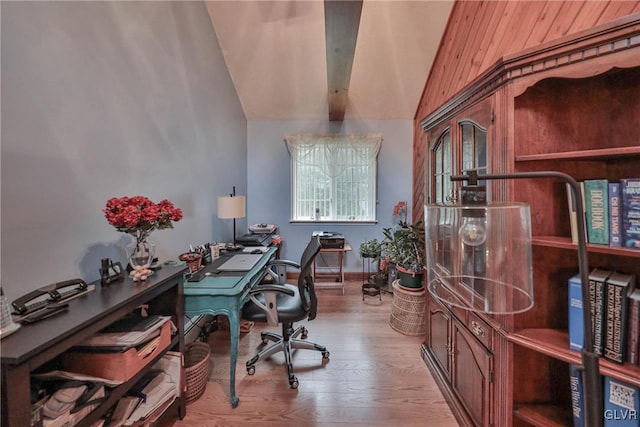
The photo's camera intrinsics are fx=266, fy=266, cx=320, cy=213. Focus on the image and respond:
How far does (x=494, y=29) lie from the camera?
2113 millimetres

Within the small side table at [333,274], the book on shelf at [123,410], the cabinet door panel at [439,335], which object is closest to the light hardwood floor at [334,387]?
the cabinet door panel at [439,335]

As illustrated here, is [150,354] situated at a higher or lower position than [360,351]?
higher

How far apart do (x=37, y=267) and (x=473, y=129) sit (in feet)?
7.17

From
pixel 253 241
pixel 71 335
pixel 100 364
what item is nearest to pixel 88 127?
pixel 71 335

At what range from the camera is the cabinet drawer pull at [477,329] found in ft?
4.51

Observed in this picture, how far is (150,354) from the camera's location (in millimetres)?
1306

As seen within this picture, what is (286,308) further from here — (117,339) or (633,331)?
(633,331)

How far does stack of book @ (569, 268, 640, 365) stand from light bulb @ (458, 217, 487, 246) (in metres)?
0.60

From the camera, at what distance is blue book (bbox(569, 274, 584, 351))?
1087 millimetres

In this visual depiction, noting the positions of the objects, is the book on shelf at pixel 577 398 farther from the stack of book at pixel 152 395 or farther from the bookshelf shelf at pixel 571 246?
the stack of book at pixel 152 395

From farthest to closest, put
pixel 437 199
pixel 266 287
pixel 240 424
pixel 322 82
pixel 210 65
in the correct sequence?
pixel 322 82 → pixel 210 65 → pixel 437 199 → pixel 266 287 → pixel 240 424

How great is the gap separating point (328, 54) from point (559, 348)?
2490 millimetres

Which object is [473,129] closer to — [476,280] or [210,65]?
[476,280]

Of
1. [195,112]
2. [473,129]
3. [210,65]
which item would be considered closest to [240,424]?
[473,129]
